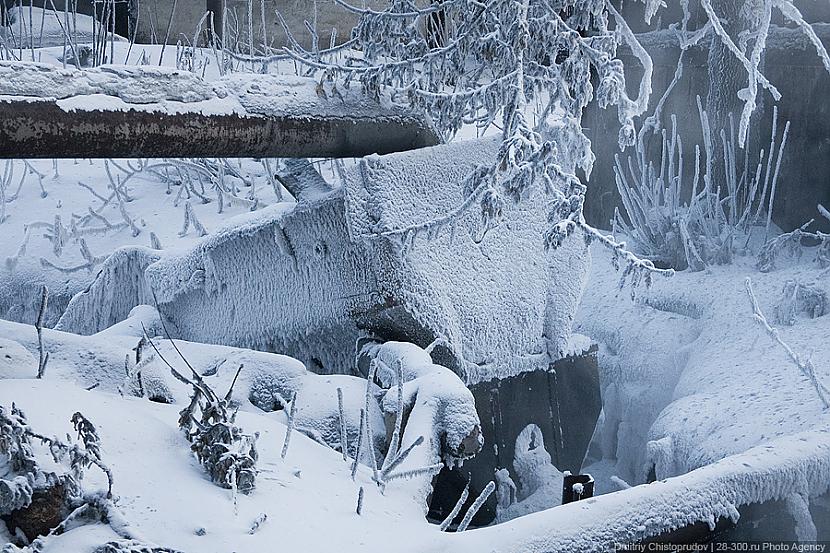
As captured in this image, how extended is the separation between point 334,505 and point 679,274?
13.4ft

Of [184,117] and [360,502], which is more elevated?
[184,117]

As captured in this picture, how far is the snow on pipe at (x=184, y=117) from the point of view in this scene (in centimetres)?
312

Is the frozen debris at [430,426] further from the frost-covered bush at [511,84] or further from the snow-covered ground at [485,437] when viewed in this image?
the frost-covered bush at [511,84]

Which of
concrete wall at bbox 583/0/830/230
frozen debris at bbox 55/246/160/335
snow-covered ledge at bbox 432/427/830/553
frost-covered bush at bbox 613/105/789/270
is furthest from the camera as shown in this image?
concrete wall at bbox 583/0/830/230

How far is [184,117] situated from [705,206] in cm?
437

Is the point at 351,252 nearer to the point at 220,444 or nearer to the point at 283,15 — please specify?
the point at 220,444

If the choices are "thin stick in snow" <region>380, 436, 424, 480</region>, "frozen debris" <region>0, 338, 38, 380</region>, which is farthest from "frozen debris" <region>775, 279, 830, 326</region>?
"frozen debris" <region>0, 338, 38, 380</region>

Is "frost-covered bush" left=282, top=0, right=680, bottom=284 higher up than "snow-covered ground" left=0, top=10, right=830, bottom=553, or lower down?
higher up

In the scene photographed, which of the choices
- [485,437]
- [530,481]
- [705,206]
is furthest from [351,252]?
[705,206]

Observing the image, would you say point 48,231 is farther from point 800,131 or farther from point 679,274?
point 800,131

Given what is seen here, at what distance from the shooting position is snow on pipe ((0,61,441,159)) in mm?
3125

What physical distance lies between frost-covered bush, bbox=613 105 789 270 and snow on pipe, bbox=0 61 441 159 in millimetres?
2586

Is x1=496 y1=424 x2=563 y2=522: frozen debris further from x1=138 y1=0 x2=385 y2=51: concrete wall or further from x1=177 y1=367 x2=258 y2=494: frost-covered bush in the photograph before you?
x1=138 y1=0 x2=385 y2=51: concrete wall

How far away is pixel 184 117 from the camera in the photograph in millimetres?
3445
